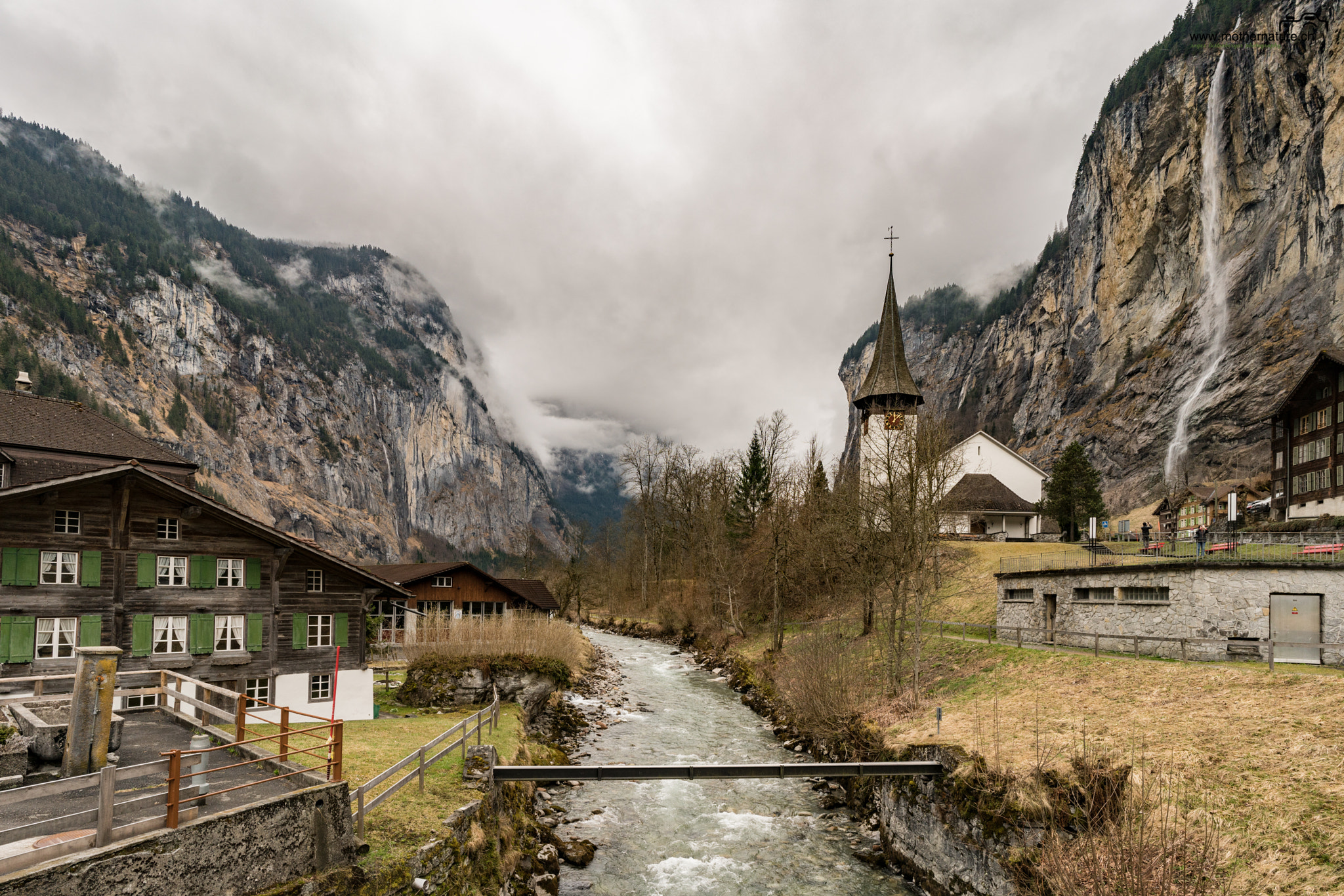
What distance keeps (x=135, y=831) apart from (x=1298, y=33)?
12363 cm

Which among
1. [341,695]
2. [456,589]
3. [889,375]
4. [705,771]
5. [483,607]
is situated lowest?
[705,771]

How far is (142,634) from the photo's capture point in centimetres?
2027

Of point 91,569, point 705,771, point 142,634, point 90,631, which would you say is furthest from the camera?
point 142,634

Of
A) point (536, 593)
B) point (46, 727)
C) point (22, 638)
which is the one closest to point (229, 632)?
point (22, 638)

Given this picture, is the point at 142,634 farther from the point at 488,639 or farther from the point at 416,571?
the point at 416,571

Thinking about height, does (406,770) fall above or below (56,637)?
below

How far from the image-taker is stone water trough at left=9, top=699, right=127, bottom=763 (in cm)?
1190

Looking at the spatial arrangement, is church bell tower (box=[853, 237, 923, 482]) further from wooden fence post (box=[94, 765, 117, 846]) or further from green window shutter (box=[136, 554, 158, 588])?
wooden fence post (box=[94, 765, 117, 846])

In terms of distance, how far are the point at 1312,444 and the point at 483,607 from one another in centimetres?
6252

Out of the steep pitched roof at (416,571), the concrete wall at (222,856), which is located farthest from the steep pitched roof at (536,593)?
the concrete wall at (222,856)

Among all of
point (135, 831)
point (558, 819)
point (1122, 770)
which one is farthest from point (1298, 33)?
point (135, 831)

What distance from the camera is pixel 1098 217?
403ft

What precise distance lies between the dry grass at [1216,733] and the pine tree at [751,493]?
117 feet

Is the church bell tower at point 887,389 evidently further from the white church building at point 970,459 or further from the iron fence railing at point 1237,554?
the iron fence railing at point 1237,554
